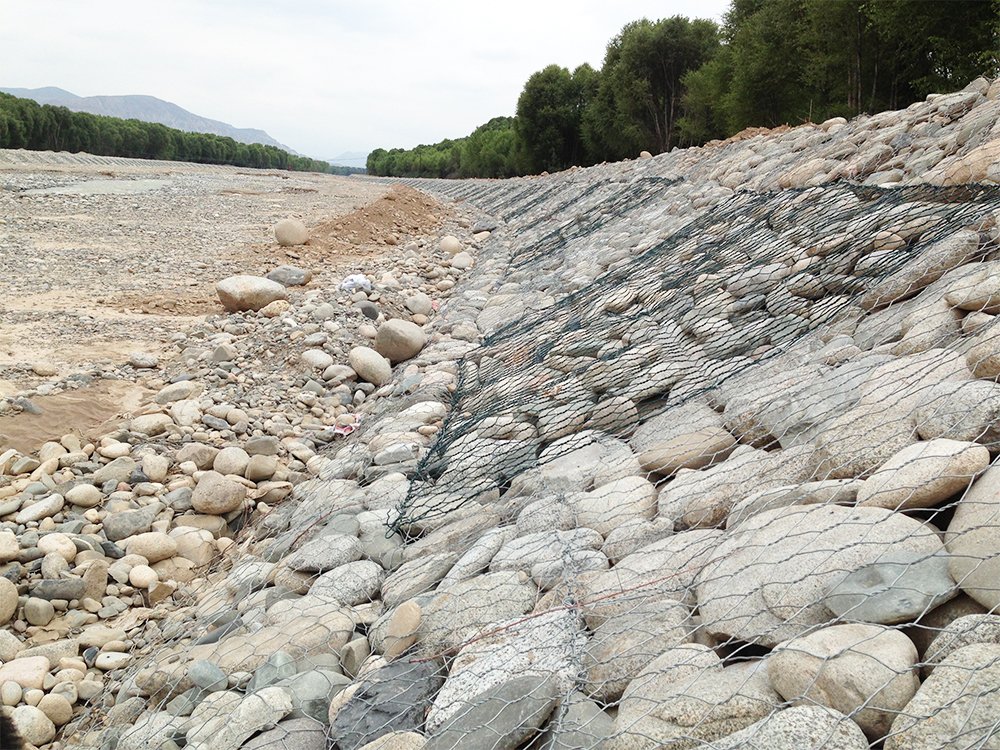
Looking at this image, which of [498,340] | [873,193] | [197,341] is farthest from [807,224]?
[197,341]

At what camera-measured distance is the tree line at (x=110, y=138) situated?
38.8 meters

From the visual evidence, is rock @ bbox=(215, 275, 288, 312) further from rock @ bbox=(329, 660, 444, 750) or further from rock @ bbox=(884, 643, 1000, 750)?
rock @ bbox=(884, 643, 1000, 750)

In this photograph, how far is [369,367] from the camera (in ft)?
18.2

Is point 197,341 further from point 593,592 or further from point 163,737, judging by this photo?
point 593,592

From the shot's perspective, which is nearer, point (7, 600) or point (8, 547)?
point (7, 600)

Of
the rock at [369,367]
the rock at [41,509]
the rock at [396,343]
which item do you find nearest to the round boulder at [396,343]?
the rock at [396,343]

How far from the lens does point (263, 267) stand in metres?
8.89

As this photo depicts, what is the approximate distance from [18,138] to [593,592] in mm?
46017

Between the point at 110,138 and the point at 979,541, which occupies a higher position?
the point at 110,138

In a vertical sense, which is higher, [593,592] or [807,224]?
[807,224]

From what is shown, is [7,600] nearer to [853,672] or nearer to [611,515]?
[611,515]

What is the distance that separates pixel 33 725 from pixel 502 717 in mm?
1855

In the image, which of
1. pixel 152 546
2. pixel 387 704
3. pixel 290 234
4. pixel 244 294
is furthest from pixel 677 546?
pixel 290 234

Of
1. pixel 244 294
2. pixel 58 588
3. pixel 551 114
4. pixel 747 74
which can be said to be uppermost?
pixel 551 114
